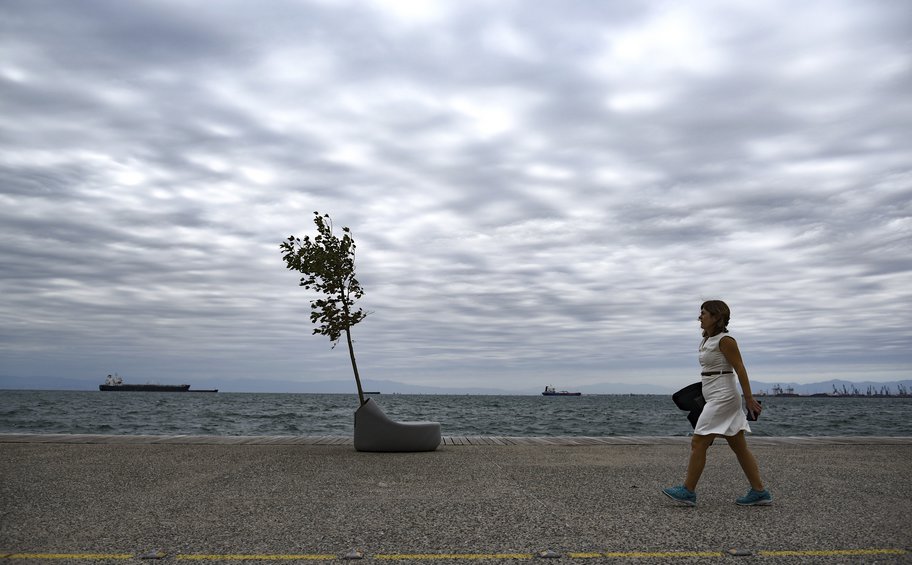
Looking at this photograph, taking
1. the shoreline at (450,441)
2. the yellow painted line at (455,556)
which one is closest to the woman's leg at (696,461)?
the yellow painted line at (455,556)

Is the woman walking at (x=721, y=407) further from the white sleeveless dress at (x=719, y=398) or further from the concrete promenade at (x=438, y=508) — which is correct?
the concrete promenade at (x=438, y=508)

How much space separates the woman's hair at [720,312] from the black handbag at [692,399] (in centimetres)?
67

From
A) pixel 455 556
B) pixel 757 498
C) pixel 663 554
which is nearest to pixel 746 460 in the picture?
pixel 757 498

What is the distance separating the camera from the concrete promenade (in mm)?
4543

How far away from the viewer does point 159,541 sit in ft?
15.8

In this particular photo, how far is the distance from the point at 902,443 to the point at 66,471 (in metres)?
13.8

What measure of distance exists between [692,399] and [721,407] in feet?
1.41

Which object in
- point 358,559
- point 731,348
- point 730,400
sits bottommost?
point 358,559

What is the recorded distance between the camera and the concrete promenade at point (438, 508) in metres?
4.54

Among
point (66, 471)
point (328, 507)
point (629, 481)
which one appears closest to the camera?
point (328, 507)

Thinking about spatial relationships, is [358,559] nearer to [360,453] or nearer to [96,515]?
[96,515]

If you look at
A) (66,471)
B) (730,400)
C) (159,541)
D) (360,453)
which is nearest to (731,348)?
(730,400)

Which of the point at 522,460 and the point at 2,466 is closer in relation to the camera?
the point at 2,466

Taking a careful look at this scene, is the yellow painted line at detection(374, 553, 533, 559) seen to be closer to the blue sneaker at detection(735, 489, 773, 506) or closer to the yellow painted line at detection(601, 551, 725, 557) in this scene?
the yellow painted line at detection(601, 551, 725, 557)
